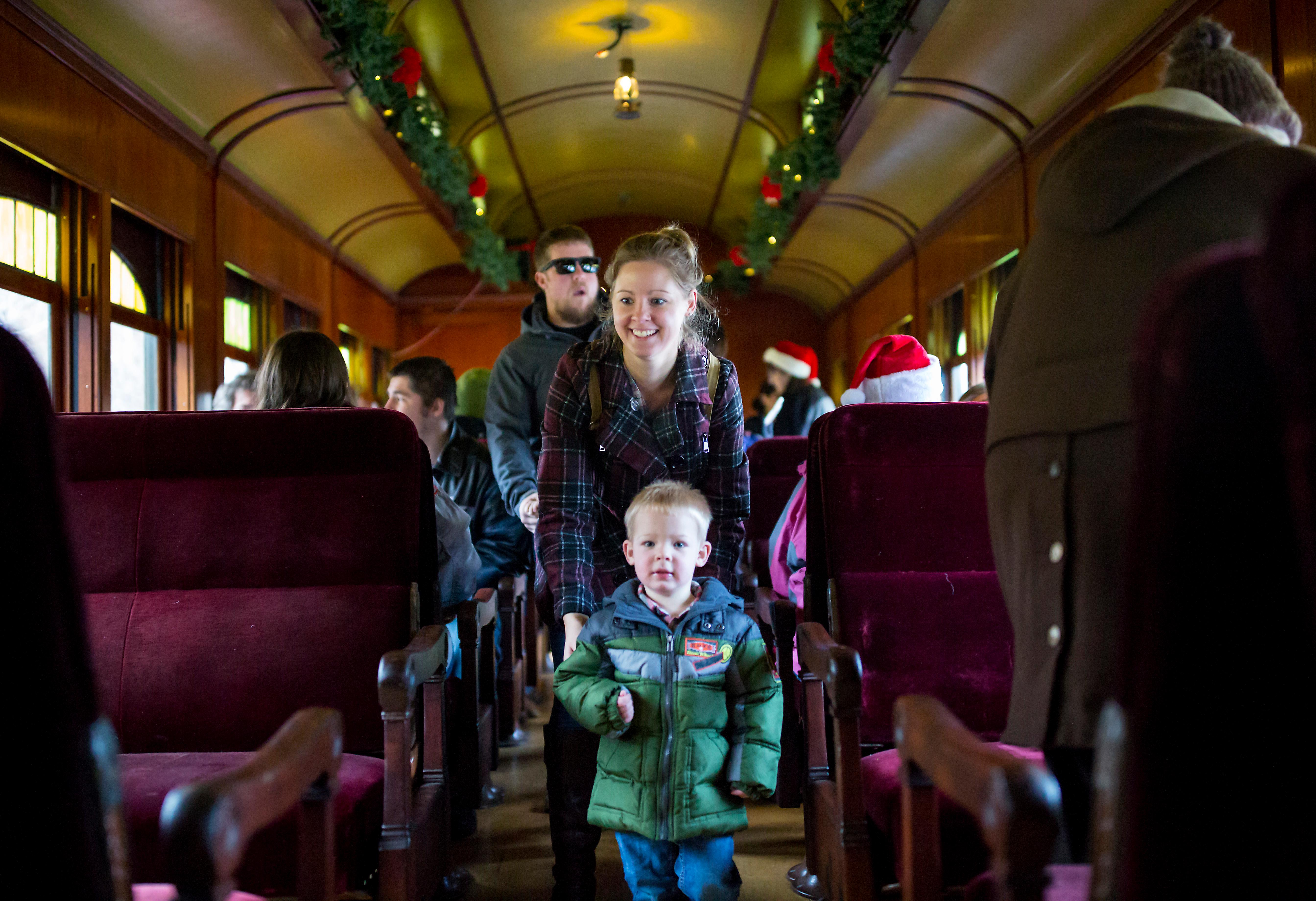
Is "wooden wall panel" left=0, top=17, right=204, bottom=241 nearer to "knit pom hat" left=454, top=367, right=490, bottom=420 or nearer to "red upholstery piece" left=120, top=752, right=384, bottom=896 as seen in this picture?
"knit pom hat" left=454, top=367, right=490, bottom=420

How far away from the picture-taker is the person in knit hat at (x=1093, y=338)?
3.61 feet

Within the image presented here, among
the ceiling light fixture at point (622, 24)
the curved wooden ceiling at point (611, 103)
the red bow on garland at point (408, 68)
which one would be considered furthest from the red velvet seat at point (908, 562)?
the ceiling light fixture at point (622, 24)

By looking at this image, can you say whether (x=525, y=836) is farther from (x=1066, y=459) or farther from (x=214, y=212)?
(x=214, y=212)

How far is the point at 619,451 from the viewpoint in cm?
235

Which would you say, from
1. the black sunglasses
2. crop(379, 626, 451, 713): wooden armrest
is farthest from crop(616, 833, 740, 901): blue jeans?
the black sunglasses

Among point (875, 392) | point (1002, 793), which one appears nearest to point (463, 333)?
point (875, 392)

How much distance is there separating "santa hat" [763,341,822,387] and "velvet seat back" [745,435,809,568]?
319 centimetres

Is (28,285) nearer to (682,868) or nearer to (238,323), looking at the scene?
(238,323)

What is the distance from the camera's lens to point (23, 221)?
167 inches

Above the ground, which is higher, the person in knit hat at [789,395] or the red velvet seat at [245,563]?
the person in knit hat at [789,395]

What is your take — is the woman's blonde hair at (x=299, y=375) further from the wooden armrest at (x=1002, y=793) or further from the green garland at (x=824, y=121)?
the wooden armrest at (x=1002, y=793)

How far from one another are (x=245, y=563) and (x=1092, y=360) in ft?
5.74

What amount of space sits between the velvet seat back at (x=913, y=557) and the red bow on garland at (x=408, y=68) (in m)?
4.69

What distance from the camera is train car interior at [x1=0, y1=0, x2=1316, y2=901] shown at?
0.82 metres
